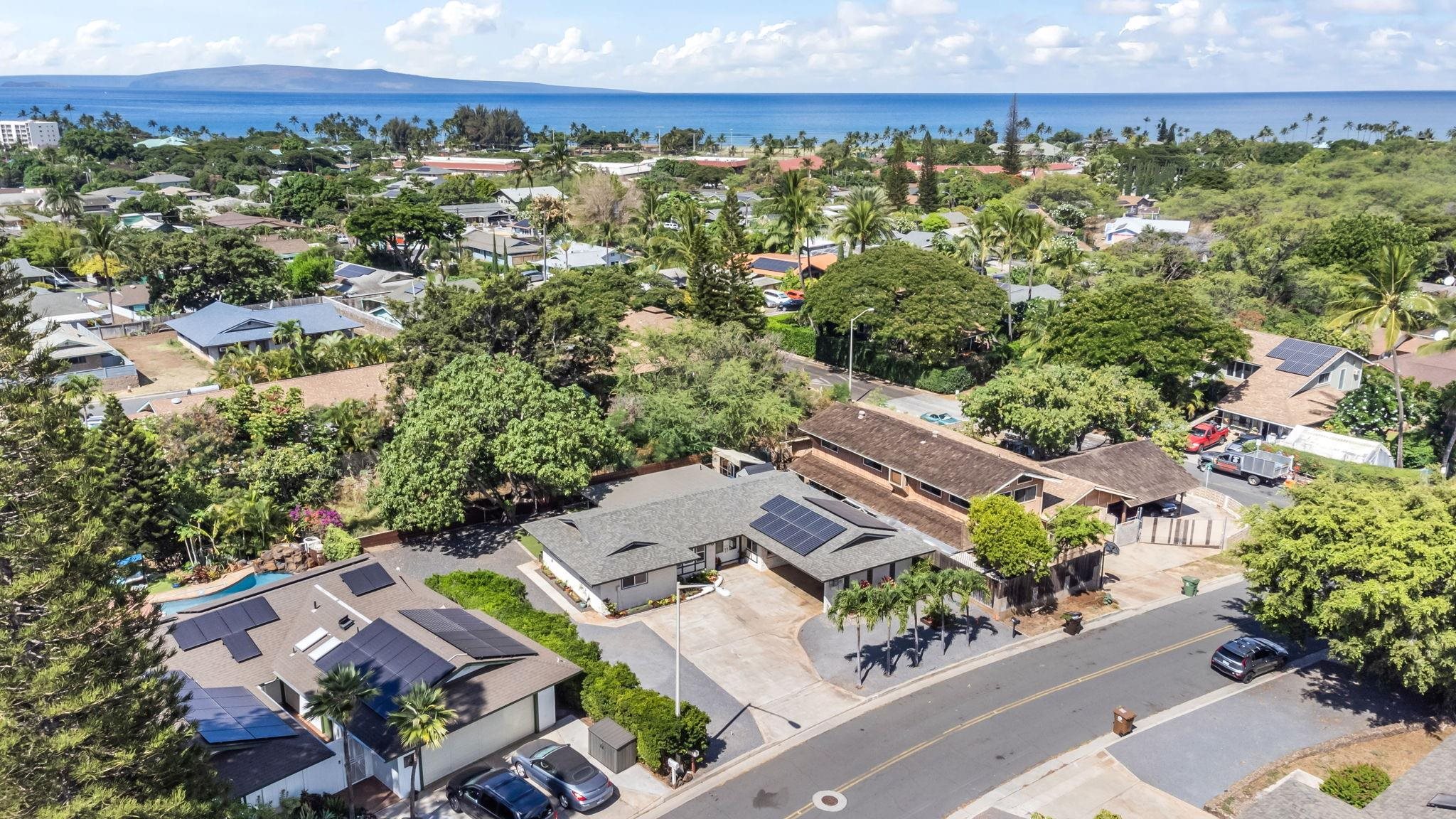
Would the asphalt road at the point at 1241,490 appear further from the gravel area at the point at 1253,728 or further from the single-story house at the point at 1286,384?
the gravel area at the point at 1253,728

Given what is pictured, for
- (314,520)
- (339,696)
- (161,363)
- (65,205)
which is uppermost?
(65,205)

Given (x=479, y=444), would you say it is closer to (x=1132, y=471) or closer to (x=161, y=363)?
→ (x=1132, y=471)

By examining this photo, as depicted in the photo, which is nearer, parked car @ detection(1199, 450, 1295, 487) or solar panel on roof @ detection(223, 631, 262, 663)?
solar panel on roof @ detection(223, 631, 262, 663)

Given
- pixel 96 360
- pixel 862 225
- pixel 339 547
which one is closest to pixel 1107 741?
pixel 339 547

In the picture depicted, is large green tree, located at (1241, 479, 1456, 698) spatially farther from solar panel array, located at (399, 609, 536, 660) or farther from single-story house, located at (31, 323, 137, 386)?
single-story house, located at (31, 323, 137, 386)

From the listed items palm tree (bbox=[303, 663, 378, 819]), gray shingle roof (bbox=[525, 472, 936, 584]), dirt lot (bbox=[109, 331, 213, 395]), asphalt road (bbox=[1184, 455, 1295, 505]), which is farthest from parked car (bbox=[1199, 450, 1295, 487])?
dirt lot (bbox=[109, 331, 213, 395])

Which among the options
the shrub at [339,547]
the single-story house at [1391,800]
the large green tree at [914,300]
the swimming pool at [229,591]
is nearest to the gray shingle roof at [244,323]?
the shrub at [339,547]
